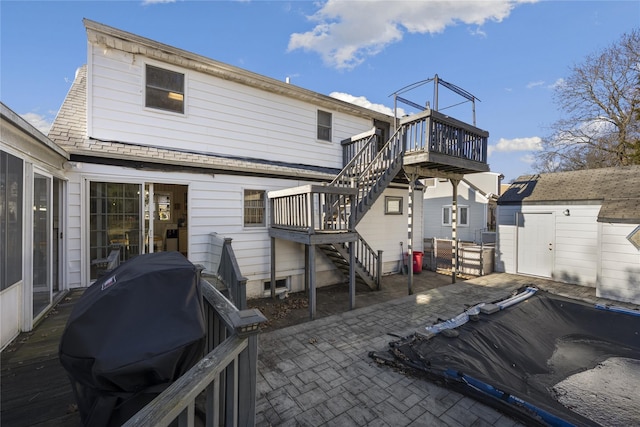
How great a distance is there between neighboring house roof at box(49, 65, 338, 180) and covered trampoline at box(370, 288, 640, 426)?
5.15 metres

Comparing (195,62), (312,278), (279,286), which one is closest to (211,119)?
(195,62)

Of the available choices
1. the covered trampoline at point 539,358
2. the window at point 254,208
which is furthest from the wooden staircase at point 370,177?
the covered trampoline at point 539,358

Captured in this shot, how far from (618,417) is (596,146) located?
64.9 ft

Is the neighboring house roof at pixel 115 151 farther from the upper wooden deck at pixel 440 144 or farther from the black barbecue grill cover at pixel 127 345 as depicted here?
the black barbecue grill cover at pixel 127 345

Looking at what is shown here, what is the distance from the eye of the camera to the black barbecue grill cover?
1.56 m

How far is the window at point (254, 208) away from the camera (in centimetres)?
704

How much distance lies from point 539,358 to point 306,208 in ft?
16.1

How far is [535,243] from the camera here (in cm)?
934

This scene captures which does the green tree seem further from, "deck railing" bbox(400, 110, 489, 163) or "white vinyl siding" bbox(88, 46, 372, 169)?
"white vinyl siding" bbox(88, 46, 372, 169)

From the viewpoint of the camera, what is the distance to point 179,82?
6367 millimetres

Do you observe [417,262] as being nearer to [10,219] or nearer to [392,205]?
[392,205]

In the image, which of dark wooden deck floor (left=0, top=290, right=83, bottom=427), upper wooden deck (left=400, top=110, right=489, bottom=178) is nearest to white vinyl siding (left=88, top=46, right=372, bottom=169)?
upper wooden deck (left=400, top=110, right=489, bottom=178)

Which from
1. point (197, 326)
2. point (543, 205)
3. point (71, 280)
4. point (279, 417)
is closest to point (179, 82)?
point (71, 280)

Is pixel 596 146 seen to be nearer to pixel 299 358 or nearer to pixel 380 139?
pixel 380 139
